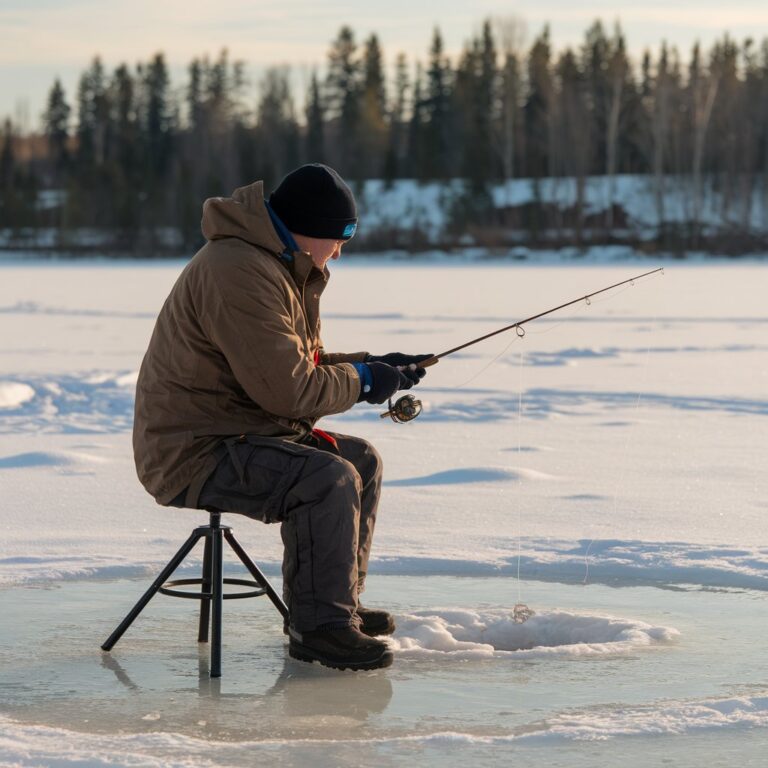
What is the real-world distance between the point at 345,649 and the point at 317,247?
1.00m

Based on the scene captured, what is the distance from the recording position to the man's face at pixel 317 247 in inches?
143

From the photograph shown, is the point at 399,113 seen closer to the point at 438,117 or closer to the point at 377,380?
the point at 438,117

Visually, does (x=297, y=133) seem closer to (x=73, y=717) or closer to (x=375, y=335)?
(x=375, y=335)

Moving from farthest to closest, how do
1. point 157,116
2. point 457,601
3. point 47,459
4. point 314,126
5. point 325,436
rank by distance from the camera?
point 157,116 < point 314,126 < point 47,459 < point 457,601 < point 325,436

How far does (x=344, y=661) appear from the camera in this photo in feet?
11.6

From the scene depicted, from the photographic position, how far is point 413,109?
76.8m

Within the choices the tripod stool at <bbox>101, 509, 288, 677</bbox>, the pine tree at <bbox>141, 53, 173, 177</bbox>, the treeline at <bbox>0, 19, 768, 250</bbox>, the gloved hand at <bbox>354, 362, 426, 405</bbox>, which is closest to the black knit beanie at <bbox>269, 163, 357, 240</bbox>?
the gloved hand at <bbox>354, 362, 426, 405</bbox>

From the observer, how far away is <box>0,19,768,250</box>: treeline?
64.5 m

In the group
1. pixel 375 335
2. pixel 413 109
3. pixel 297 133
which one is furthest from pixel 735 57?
pixel 375 335

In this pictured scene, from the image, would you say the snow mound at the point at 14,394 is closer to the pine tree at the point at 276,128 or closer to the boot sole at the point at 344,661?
the boot sole at the point at 344,661

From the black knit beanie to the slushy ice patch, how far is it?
1103 millimetres

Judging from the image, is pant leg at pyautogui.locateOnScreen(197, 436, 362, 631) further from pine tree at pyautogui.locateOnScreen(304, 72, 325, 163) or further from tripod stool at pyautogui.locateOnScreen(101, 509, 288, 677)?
pine tree at pyautogui.locateOnScreen(304, 72, 325, 163)

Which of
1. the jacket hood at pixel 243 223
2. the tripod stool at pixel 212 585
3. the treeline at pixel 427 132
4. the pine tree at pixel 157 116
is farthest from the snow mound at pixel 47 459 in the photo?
the pine tree at pixel 157 116

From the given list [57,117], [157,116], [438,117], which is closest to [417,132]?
[438,117]
